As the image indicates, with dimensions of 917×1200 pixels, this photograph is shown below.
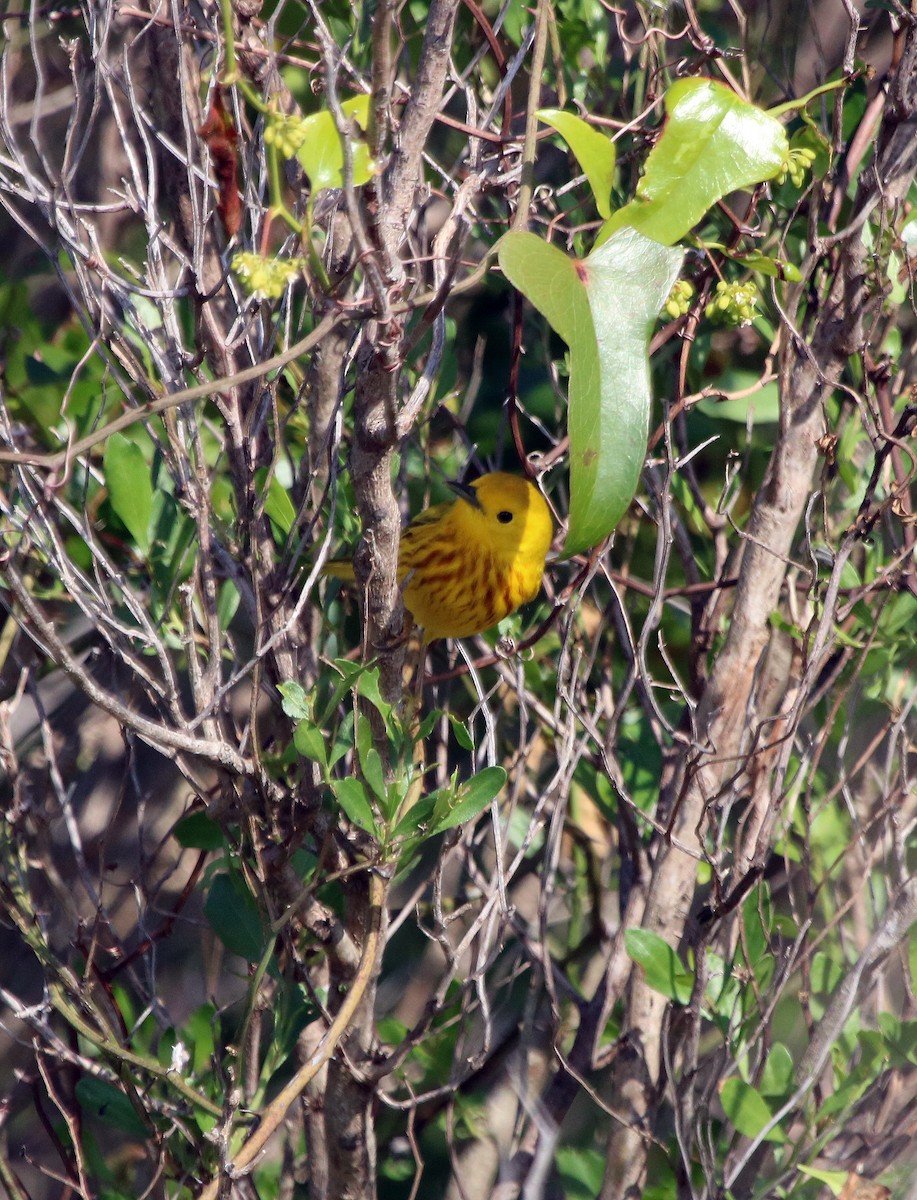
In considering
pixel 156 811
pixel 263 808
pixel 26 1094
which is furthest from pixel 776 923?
pixel 26 1094

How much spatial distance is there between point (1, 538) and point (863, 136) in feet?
6.62

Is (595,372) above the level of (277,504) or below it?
above

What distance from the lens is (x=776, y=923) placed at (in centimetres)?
269

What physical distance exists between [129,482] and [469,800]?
3.28 ft

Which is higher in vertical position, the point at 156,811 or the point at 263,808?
the point at 263,808

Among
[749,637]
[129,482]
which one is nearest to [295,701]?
[129,482]

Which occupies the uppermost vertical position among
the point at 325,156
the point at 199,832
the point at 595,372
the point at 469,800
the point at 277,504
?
the point at 325,156

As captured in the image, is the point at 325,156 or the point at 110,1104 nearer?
the point at 325,156

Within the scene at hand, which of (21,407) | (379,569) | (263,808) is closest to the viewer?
(379,569)

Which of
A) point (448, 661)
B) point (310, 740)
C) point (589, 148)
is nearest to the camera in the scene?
point (589, 148)

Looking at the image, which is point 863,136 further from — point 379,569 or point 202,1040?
point 202,1040

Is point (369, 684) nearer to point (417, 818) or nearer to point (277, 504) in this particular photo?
point (417, 818)

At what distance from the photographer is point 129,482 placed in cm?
244

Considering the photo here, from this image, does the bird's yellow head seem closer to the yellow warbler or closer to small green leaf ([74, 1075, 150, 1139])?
the yellow warbler
